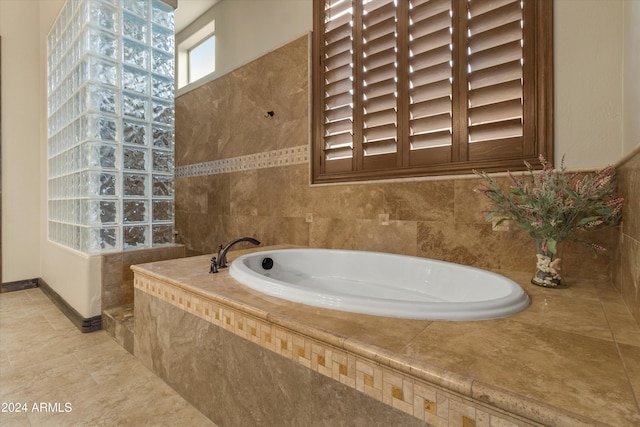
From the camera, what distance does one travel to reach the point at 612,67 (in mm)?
1285

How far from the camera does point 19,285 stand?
289cm

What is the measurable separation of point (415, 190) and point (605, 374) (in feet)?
4.20

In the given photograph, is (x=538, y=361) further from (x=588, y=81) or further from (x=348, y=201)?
(x=348, y=201)

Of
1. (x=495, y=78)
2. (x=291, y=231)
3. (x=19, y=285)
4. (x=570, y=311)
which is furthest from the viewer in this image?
(x=19, y=285)

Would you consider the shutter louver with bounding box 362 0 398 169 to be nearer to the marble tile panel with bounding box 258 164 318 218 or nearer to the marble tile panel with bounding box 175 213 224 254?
the marble tile panel with bounding box 258 164 318 218

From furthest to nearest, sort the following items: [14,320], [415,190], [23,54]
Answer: [23,54]
[14,320]
[415,190]

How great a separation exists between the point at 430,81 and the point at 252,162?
1601 mm

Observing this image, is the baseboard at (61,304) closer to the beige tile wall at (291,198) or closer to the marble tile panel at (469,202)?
the beige tile wall at (291,198)

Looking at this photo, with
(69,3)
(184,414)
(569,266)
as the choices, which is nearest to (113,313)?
(184,414)

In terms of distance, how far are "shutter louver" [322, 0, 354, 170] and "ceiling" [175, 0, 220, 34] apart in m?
1.59

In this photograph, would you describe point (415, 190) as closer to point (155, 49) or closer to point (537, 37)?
point (537, 37)

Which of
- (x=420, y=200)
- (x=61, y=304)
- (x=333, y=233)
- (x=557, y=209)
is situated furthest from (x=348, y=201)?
(x=61, y=304)

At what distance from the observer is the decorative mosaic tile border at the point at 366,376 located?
562 millimetres

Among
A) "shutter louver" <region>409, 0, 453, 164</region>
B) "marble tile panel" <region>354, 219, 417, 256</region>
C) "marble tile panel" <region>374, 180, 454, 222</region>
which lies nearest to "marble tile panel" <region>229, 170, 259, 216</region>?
"marble tile panel" <region>354, 219, 417, 256</region>
